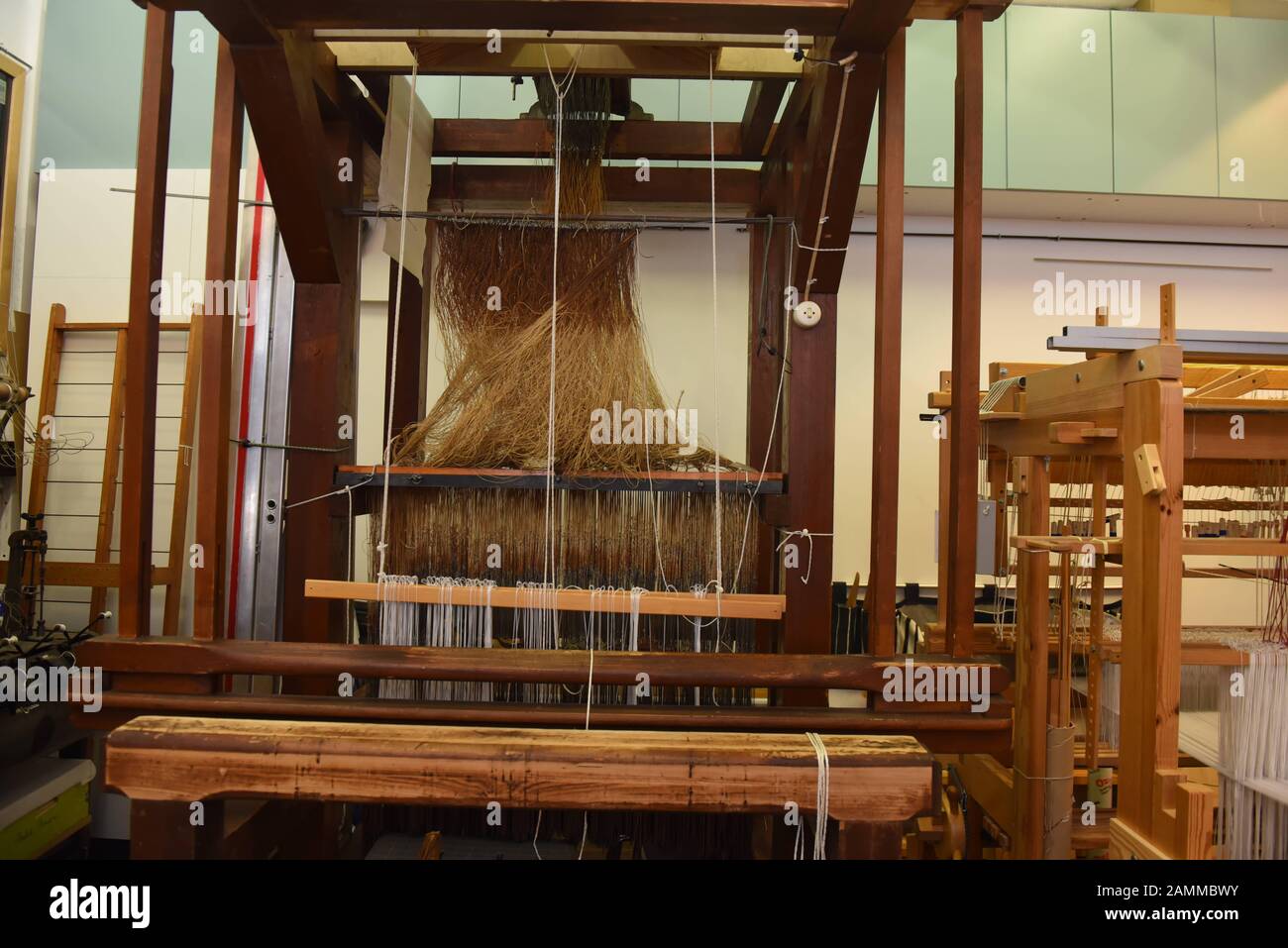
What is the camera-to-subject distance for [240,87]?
167 centimetres

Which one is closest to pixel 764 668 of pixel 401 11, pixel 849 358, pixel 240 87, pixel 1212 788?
pixel 1212 788

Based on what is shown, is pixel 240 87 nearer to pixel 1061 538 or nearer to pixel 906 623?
pixel 1061 538

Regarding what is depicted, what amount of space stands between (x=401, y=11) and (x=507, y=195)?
32.8 inches

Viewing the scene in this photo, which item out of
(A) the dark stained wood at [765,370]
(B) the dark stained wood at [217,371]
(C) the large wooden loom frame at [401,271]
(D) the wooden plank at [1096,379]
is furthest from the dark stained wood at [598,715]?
(D) the wooden plank at [1096,379]

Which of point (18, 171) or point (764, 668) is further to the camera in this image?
point (18, 171)

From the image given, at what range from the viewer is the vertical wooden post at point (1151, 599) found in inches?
62.1

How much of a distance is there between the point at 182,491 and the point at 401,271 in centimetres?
157

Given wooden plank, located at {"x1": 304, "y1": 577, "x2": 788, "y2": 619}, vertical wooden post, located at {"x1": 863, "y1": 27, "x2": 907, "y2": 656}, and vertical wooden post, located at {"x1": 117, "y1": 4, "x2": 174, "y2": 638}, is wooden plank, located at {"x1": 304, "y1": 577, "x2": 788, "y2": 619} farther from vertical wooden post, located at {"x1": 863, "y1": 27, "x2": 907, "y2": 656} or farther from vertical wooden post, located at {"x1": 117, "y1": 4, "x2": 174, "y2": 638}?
vertical wooden post, located at {"x1": 117, "y1": 4, "x2": 174, "y2": 638}

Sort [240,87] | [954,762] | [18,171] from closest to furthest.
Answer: [240,87]
[954,762]
[18,171]

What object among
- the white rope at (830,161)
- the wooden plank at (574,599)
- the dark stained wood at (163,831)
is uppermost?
the white rope at (830,161)

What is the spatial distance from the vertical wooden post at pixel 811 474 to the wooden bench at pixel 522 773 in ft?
2.05

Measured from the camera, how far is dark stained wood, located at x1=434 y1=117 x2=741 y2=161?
2.26 meters

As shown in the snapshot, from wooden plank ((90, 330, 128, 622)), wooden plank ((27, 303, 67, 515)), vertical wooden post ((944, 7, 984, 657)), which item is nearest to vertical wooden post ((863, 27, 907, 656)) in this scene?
vertical wooden post ((944, 7, 984, 657))

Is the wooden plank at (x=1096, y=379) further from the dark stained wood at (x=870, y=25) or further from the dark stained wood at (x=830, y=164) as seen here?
the dark stained wood at (x=870, y=25)
